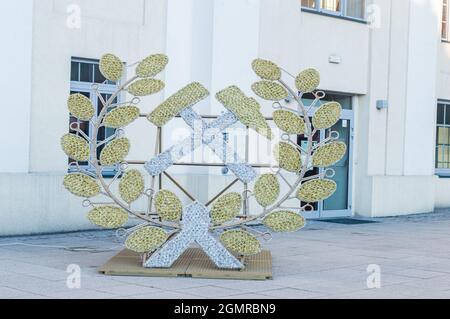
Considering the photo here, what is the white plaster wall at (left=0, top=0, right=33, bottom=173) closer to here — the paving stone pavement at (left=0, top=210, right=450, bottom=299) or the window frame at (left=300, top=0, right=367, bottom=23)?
the paving stone pavement at (left=0, top=210, right=450, bottom=299)

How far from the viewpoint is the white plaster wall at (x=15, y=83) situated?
11539 mm

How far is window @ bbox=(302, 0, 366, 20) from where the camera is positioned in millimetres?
15594

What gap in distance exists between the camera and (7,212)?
11.5 meters

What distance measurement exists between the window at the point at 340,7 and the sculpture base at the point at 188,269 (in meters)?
7.59

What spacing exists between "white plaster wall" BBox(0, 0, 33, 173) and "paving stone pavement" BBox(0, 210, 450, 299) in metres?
1.26

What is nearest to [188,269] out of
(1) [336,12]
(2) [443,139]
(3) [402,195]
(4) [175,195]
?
(4) [175,195]

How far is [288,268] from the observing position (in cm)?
927

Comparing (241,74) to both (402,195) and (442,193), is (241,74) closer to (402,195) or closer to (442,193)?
(402,195)

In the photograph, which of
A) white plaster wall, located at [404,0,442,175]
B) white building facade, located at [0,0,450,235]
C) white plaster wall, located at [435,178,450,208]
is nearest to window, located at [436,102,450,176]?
white building facade, located at [0,0,450,235]

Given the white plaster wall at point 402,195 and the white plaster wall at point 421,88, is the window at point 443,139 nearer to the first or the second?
the white plaster wall at point 421,88

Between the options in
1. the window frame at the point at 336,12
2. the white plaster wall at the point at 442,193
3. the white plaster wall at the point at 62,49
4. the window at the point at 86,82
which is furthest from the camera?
the white plaster wall at the point at 442,193

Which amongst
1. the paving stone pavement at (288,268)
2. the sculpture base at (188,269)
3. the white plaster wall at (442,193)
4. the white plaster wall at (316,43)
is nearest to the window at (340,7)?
the white plaster wall at (316,43)
